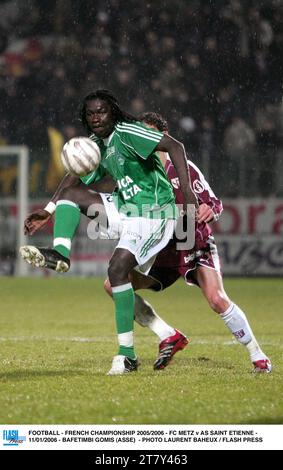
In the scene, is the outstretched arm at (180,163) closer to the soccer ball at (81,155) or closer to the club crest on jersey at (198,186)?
the soccer ball at (81,155)

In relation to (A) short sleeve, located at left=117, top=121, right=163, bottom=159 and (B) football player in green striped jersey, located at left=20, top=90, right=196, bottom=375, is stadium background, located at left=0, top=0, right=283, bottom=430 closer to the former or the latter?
(B) football player in green striped jersey, located at left=20, top=90, right=196, bottom=375

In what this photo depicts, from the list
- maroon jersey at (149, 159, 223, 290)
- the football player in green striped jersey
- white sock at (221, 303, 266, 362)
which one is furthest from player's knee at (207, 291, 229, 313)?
the football player in green striped jersey

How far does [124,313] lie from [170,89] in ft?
40.2

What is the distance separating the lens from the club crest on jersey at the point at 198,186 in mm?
6793

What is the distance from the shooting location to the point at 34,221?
6551 mm

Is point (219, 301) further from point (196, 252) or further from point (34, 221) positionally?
point (34, 221)

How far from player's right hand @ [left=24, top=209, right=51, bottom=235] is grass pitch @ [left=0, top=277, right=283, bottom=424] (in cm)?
95

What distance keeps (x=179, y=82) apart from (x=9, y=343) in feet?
35.0

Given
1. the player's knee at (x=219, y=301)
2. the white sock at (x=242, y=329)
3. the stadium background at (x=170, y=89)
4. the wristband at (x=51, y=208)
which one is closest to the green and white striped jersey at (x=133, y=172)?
the wristband at (x=51, y=208)

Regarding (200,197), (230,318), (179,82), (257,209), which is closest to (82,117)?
(200,197)

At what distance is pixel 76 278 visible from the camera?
56.6 feet

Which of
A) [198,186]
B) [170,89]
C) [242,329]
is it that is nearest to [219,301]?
[242,329]

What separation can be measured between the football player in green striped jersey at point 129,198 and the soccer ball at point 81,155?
15 centimetres

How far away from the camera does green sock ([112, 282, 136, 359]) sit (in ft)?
20.5
